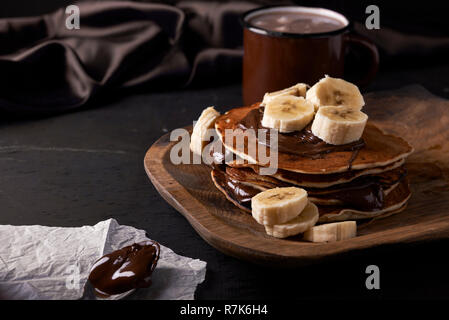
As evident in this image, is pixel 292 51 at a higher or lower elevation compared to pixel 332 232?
higher

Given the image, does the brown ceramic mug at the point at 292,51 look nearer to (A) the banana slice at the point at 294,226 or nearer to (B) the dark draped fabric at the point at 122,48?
(B) the dark draped fabric at the point at 122,48

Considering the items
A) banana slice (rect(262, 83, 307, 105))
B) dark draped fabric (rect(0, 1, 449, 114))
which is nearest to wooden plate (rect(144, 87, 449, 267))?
banana slice (rect(262, 83, 307, 105))

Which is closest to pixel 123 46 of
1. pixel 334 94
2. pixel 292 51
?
pixel 292 51

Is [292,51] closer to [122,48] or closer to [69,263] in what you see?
[122,48]

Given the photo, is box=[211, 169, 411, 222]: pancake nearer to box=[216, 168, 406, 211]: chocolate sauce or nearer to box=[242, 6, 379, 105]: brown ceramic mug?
box=[216, 168, 406, 211]: chocolate sauce

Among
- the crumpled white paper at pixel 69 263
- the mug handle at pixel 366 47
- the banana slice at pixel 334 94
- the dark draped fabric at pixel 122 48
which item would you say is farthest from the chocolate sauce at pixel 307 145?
the dark draped fabric at pixel 122 48
